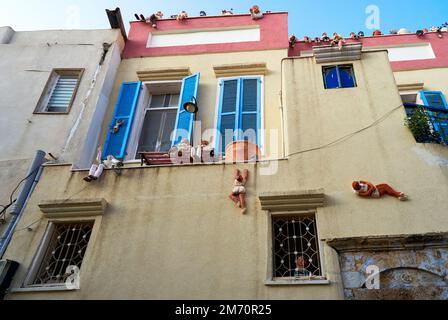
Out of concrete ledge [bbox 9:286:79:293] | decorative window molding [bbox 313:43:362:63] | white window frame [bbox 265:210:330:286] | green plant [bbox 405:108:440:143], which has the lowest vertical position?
concrete ledge [bbox 9:286:79:293]

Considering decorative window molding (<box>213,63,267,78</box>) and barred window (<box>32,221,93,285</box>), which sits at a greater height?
decorative window molding (<box>213,63,267,78</box>)

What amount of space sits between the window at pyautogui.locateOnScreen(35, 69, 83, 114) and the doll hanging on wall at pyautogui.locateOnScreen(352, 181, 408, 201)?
641cm

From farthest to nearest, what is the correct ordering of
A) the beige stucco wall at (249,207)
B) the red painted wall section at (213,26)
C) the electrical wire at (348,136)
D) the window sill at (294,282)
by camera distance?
1. the red painted wall section at (213,26)
2. the electrical wire at (348,136)
3. the beige stucco wall at (249,207)
4. the window sill at (294,282)

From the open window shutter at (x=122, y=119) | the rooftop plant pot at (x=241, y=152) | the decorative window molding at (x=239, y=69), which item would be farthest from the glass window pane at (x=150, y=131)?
the rooftop plant pot at (x=241, y=152)

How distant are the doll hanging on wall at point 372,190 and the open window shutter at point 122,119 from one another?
4737 mm

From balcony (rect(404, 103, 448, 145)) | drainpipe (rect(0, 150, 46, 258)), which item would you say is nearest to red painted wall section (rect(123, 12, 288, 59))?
drainpipe (rect(0, 150, 46, 258))

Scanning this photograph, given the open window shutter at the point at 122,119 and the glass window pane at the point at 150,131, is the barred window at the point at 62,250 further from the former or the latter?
the glass window pane at the point at 150,131

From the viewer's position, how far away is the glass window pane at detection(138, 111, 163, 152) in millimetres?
9227

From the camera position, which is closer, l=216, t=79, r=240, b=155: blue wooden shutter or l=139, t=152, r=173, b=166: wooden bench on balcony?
l=139, t=152, r=173, b=166: wooden bench on balcony

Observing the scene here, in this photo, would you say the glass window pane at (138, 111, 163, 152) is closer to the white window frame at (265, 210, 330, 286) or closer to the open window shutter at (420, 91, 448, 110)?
Answer: the white window frame at (265, 210, 330, 286)

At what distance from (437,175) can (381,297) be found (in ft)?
7.38

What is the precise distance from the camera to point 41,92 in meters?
9.66

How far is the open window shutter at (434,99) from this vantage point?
9.76 metres
